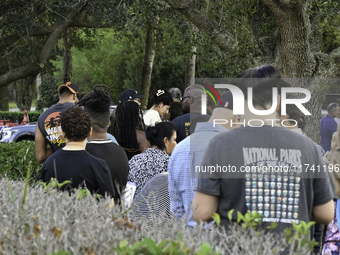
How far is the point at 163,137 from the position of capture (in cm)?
629

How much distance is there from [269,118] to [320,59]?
7551 millimetres

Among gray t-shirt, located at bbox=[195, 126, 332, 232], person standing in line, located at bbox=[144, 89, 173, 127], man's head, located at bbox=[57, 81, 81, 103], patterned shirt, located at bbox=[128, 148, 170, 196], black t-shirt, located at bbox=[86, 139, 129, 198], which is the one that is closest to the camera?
gray t-shirt, located at bbox=[195, 126, 332, 232]

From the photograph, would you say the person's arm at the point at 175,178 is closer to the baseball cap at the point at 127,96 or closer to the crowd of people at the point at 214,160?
the crowd of people at the point at 214,160

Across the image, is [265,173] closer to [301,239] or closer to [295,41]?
[301,239]

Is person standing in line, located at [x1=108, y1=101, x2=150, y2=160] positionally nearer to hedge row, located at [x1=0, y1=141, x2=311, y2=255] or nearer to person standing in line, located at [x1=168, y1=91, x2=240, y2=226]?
person standing in line, located at [x1=168, y1=91, x2=240, y2=226]

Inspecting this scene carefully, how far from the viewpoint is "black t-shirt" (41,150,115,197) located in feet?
15.4

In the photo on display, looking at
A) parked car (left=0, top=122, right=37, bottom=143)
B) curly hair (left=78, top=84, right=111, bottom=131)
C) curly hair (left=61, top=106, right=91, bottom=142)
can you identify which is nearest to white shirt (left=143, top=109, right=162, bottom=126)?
curly hair (left=78, top=84, right=111, bottom=131)

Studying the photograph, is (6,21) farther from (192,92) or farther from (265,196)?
(265,196)

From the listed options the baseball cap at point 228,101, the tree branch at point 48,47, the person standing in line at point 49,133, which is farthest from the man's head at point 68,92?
A: the tree branch at point 48,47

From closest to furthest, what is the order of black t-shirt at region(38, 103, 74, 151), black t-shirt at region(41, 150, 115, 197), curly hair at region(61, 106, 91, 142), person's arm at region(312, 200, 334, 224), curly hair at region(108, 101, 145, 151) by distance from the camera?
1. person's arm at region(312, 200, 334, 224)
2. black t-shirt at region(41, 150, 115, 197)
3. curly hair at region(61, 106, 91, 142)
4. black t-shirt at region(38, 103, 74, 151)
5. curly hair at region(108, 101, 145, 151)

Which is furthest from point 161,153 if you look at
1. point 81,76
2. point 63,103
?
point 81,76

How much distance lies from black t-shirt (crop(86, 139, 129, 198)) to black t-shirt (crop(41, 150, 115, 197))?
59 cm

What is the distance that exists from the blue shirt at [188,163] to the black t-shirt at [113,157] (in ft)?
2.88

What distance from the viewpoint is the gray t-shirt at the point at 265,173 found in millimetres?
3432
